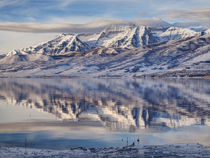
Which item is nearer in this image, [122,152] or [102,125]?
[122,152]

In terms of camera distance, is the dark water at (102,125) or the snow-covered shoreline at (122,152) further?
the dark water at (102,125)

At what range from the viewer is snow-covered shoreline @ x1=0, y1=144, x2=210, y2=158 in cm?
2836

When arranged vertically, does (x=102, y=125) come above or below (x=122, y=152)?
below

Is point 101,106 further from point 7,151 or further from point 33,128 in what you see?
point 7,151

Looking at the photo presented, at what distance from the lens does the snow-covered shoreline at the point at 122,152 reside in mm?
28359

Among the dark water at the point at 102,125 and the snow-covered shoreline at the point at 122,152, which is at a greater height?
the snow-covered shoreline at the point at 122,152

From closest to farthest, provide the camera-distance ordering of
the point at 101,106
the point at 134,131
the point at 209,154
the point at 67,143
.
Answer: the point at 209,154 → the point at 67,143 → the point at 134,131 → the point at 101,106

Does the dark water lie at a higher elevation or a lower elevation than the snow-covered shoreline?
lower

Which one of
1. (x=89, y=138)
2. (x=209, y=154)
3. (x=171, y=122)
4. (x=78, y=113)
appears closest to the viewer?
(x=209, y=154)

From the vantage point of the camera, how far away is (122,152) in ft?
96.5

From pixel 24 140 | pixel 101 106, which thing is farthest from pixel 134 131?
pixel 101 106

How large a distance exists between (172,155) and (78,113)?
98.9 ft

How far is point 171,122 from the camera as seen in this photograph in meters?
46.0

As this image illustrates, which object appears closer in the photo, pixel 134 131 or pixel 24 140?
pixel 24 140
